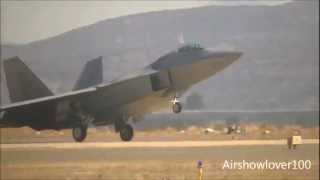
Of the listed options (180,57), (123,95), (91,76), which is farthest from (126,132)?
(180,57)

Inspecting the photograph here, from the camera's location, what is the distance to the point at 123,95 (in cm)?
1546

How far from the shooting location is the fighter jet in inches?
608

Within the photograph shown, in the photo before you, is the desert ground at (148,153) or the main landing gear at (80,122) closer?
the desert ground at (148,153)

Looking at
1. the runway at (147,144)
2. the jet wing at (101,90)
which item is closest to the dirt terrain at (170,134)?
the runway at (147,144)

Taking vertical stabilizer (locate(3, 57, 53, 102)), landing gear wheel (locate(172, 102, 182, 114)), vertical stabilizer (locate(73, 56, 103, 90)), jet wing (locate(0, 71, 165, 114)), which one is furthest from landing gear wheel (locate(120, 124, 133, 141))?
vertical stabilizer (locate(3, 57, 53, 102))

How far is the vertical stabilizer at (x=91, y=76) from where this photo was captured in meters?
15.5

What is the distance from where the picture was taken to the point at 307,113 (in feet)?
53.3

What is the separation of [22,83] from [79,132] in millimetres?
2237

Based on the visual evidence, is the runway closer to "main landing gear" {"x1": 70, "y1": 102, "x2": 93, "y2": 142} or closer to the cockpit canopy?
"main landing gear" {"x1": 70, "y1": 102, "x2": 93, "y2": 142}

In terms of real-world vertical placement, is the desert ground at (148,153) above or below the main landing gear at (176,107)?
below

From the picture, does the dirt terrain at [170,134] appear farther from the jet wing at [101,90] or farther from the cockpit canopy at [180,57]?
Result: the cockpit canopy at [180,57]

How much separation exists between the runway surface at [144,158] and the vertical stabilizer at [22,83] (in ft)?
4.55

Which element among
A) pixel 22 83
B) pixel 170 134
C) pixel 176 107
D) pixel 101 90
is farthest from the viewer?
pixel 22 83

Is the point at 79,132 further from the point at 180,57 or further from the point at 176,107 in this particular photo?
the point at 180,57
